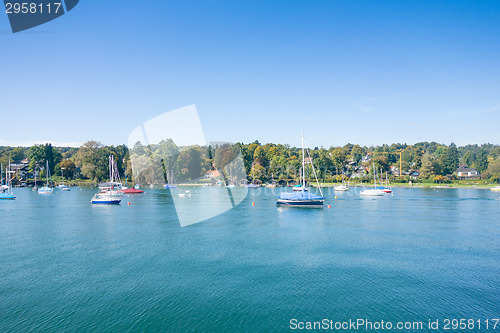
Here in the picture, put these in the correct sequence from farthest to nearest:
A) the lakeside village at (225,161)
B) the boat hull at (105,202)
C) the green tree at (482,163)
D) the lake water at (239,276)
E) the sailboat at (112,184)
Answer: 1. the green tree at (482,163)
2. the lakeside village at (225,161)
3. the sailboat at (112,184)
4. the boat hull at (105,202)
5. the lake water at (239,276)

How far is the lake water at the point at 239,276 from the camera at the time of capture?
15.5 meters

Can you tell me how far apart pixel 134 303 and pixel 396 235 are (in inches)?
1134

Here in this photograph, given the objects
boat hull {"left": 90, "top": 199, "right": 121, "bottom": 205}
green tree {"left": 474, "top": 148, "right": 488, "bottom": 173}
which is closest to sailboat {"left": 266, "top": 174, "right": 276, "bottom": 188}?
boat hull {"left": 90, "top": 199, "right": 121, "bottom": 205}

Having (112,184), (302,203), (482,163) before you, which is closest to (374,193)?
(302,203)

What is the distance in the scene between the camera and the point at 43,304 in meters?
16.6

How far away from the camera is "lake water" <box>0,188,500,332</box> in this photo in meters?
15.5

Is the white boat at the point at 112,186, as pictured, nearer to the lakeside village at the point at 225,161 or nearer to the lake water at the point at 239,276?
the lakeside village at the point at 225,161

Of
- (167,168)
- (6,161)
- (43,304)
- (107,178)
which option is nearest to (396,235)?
(43,304)

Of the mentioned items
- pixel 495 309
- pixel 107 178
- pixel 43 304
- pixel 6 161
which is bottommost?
pixel 495 309

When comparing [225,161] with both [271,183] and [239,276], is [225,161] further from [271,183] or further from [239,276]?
[239,276]

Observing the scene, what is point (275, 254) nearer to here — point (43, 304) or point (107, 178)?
point (43, 304)

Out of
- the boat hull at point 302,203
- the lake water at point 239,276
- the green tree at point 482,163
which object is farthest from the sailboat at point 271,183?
the green tree at point 482,163

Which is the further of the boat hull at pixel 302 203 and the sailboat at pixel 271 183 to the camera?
the sailboat at pixel 271 183

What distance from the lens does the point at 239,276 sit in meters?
21.0
